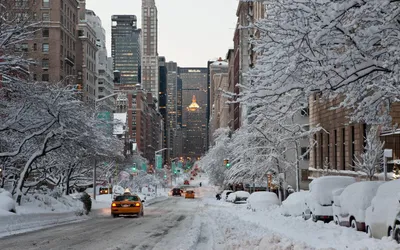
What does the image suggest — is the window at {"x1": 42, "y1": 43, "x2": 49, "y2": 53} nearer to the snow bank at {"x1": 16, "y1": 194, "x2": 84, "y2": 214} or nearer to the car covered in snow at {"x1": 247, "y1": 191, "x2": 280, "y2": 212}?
the snow bank at {"x1": 16, "y1": 194, "x2": 84, "y2": 214}

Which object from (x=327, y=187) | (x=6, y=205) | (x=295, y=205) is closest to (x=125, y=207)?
(x=6, y=205)

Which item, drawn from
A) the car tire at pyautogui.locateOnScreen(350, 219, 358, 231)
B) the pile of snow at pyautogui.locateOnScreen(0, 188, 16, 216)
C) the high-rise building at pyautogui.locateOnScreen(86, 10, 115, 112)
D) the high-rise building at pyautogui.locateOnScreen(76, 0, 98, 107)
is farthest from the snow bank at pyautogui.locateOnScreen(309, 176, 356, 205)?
the high-rise building at pyautogui.locateOnScreen(86, 10, 115, 112)

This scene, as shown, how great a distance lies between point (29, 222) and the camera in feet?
77.1

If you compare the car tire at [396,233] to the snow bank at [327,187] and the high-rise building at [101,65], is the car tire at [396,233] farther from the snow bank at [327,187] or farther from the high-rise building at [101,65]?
the high-rise building at [101,65]

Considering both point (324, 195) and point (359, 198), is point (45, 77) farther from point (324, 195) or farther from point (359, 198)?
point (359, 198)

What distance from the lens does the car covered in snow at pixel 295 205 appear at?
24.5m

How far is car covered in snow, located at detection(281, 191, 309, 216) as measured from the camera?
24.5 metres

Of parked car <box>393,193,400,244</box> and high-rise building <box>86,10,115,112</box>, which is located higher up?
high-rise building <box>86,10,115,112</box>

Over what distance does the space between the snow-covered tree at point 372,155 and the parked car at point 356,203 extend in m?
18.7

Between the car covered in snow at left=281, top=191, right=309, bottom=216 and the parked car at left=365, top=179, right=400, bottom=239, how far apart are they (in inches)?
414

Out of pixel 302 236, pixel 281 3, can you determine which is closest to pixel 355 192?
pixel 302 236

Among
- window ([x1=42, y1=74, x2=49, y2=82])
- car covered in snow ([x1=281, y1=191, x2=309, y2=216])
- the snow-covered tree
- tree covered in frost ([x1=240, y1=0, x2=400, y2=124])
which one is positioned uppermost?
window ([x1=42, y1=74, x2=49, y2=82])

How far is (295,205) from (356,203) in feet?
30.4

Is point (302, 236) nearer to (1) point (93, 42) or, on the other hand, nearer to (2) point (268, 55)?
(2) point (268, 55)
